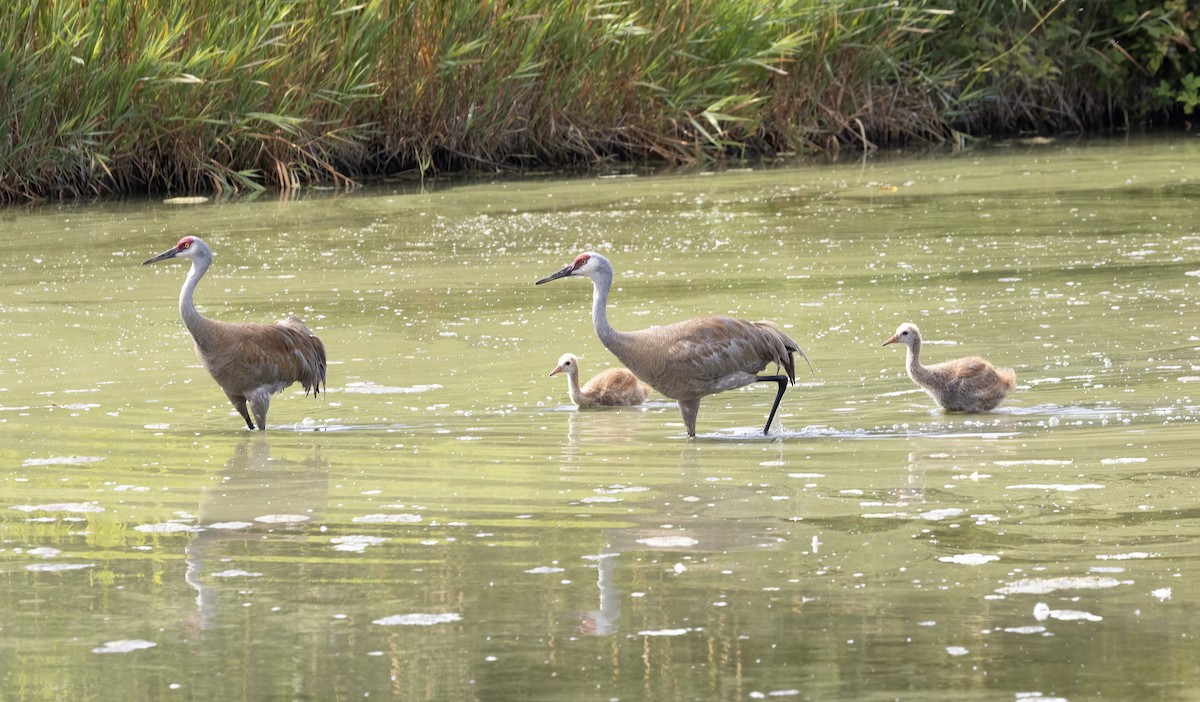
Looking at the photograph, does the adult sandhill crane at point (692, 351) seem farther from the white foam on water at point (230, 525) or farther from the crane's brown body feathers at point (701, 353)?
the white foam on water at point (230, 525)

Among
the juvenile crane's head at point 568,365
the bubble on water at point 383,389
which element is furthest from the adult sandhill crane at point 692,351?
the bubble on water at point 383,389

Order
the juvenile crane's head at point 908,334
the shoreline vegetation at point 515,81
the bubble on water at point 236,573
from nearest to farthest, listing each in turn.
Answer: the bubble on water at point 236,573 < the juvenile crane's head at point 908,334 < the shoreline vegetation at point 515,81

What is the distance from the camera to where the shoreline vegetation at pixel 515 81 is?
14.4 m

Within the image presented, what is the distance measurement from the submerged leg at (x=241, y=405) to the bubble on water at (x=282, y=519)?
1.81 metres

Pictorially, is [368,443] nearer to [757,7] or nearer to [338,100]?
[338,100]

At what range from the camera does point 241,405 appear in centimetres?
738

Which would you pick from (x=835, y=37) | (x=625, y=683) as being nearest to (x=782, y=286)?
(x=625, y=683)

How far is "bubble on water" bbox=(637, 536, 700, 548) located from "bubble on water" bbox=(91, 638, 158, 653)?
1449 millimetres

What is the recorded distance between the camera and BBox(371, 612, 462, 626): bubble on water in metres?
4.43

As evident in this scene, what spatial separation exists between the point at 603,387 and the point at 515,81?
8.87 meters

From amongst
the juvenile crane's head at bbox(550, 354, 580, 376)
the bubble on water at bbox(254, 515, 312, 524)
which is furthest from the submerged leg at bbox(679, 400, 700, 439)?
the bubble on water at bbox(254, 515, 312, 524)

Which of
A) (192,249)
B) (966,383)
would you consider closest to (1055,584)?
Answer: (966,383)

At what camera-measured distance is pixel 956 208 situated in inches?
532

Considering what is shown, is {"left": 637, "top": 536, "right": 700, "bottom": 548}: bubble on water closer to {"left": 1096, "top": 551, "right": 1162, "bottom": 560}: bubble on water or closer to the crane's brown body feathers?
{"left": 1096, "top": 551, "right": 1162, "bottom": 560}: bubble on water
